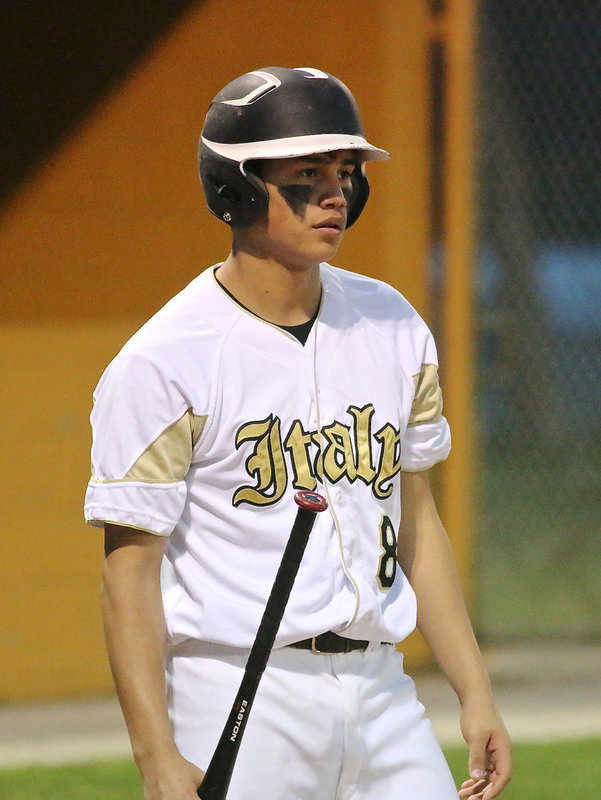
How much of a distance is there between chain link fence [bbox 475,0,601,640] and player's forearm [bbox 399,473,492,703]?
12.5 feet

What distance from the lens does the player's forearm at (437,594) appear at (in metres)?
2.91

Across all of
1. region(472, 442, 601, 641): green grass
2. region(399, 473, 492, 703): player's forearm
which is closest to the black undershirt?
region(399, 473, 492, 703): player's forearm

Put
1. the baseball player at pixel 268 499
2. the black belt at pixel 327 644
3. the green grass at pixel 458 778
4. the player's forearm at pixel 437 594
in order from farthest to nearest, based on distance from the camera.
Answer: the green grass at pixel 458 778
the player's forearm at pixel 437 594
the black belt at pixel 327 644
the baseball player at pixel 268 499

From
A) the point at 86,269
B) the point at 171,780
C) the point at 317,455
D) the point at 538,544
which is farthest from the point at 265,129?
the point at 538,544

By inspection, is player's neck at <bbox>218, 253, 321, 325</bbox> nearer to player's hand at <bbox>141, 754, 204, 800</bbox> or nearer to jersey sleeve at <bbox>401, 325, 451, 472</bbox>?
jersey sleeve at <bbox>401, 325, 451, 472</bbox>

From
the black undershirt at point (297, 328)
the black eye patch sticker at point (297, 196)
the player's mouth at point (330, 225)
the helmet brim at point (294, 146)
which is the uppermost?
the helmet brim at point (294, 146)

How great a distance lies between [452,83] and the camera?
659 centimetres

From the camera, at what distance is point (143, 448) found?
2.58m

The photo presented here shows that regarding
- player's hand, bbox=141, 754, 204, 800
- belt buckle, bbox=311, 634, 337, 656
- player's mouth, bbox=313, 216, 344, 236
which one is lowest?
player's hand, bbox=141, 754, 204, 800

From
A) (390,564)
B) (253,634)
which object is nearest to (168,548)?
(253,634)

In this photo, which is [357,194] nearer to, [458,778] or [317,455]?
[317,455]

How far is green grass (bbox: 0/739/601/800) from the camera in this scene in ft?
16.7

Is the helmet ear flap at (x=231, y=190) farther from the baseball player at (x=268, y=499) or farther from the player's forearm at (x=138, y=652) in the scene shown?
the player's forearm at (x=138, y=652)

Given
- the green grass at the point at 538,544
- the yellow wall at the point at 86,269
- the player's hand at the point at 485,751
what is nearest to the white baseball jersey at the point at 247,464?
the player's hand at the point at 485,751
